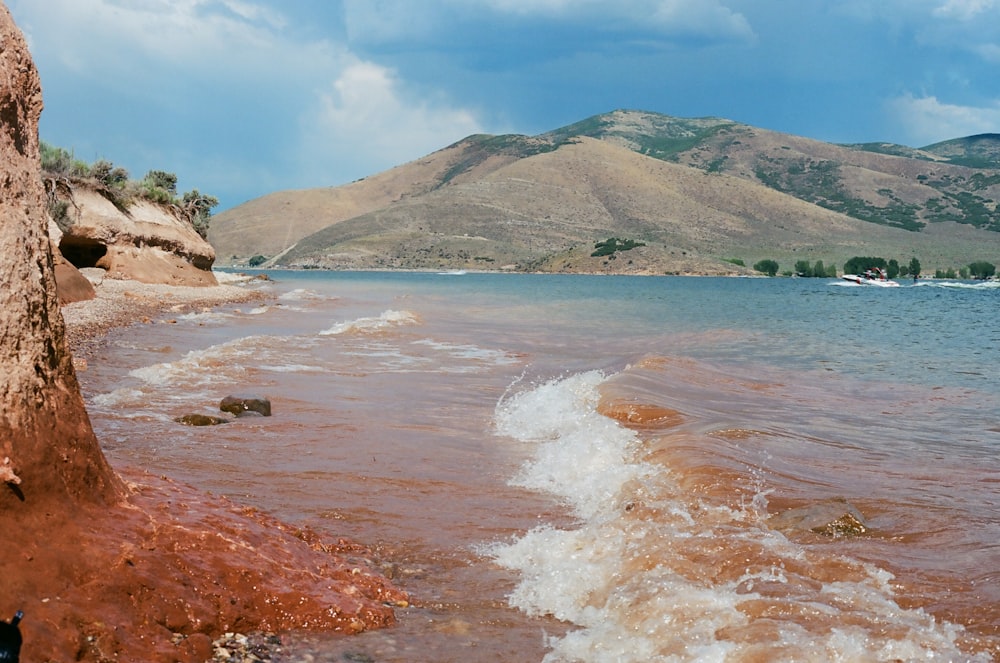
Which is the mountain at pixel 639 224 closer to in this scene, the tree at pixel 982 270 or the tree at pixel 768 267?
the tree at pixel 768 267

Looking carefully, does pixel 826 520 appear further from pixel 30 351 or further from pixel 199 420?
pixel 199 420

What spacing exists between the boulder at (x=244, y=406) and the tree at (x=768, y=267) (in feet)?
390

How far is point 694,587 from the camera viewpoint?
5.36 meters

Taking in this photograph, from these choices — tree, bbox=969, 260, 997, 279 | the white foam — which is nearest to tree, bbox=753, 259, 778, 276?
tree, bbox=969, 260, 997, 279

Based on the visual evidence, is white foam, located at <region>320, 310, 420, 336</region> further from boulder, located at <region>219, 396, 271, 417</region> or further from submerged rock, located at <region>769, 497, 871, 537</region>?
submerged rock, located at <region>769, 497, 871, 537</region>

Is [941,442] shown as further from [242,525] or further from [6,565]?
[6,565]

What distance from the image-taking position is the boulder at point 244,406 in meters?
10.9

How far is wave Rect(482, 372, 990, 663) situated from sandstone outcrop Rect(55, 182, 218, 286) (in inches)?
1084

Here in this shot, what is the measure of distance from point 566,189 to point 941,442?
528ft

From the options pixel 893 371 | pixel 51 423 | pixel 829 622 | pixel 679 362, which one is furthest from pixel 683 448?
pixel 893 371

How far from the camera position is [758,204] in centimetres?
15700

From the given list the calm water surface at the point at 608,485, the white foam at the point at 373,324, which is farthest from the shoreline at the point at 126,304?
the white foam at the point at 373,324

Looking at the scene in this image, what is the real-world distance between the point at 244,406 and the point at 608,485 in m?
5.07

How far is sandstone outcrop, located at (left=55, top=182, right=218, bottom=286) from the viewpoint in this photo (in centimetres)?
3125
